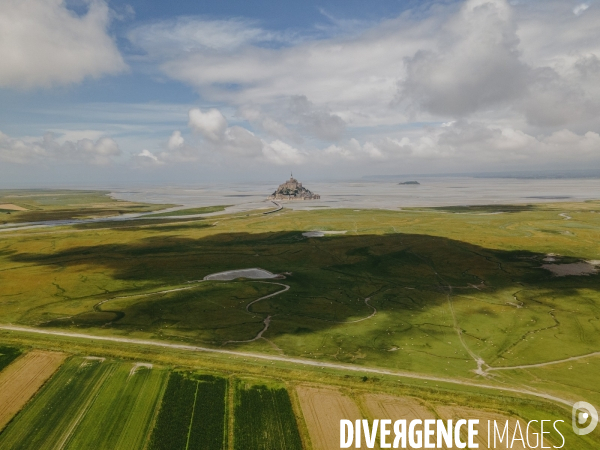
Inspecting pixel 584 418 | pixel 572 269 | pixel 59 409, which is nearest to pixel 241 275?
pixel 59 409

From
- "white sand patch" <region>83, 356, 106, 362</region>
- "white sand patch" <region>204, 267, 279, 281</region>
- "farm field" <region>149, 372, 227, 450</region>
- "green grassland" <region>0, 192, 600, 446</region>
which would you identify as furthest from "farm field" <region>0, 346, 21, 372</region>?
"white sand patch" <region>204, 267, 279, 281</region>

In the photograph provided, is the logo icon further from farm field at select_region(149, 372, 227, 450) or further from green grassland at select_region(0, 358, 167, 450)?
green grassland at select_region(0, 358, 167, 450)

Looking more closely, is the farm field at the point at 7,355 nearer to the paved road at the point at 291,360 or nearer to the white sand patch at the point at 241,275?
the paved road at the point at 291,360

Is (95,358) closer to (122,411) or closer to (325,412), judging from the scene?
(122,411)

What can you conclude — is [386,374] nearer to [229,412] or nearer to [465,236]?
[229,412]

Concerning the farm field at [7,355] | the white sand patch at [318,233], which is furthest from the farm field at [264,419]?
the white sand patch at [318,233]

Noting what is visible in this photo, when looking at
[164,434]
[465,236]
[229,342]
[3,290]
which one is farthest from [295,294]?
[465,236]
